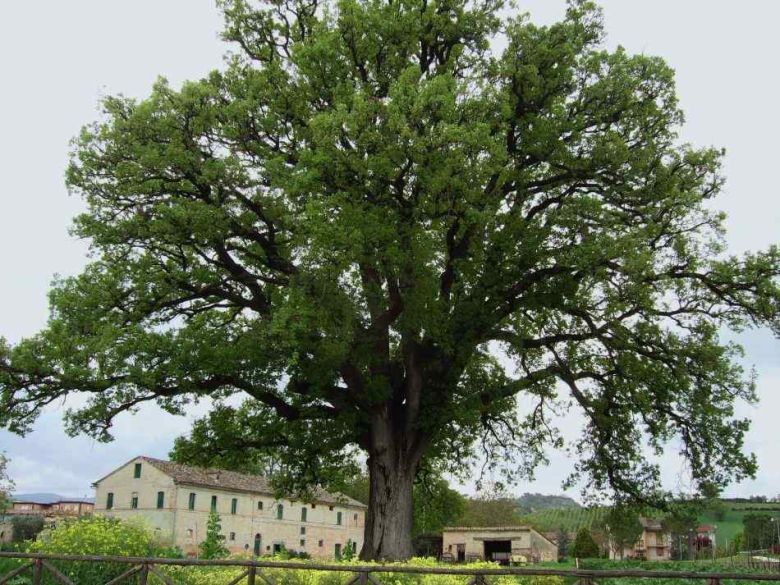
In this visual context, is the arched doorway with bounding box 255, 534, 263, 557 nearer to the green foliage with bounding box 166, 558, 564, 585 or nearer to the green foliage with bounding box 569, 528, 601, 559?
the green foliage with bounding box 569, 528, 601, 559

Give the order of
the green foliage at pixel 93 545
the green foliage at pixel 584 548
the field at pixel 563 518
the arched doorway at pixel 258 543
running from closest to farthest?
the green foliage at pixel 93 545
the green foliage at pixel 584 548
the arched doorway at pixel 258 543
the field at pixel 563 518

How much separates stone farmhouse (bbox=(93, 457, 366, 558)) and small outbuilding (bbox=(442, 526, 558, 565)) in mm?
7690

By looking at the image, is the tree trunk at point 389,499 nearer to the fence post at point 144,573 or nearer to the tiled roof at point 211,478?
the fence post at point 144,573

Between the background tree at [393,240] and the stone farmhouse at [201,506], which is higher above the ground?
the background tree at [393,240]

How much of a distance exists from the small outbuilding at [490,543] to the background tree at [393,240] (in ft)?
103

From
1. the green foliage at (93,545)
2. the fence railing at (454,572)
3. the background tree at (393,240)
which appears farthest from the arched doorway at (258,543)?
the fence railing at (454,572)

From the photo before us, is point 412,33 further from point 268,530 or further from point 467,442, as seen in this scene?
point 268,530

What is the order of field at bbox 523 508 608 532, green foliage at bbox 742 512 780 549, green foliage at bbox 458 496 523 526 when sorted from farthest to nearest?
field at bbox 523 508 608 532
green foliage at bbox 458 496 523 526
green foliage at bbox 742 512 780 549

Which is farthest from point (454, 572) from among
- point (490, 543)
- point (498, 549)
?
point (498, 549)

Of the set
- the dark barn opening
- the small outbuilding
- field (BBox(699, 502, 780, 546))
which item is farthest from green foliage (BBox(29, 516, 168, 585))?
the dark barn opening

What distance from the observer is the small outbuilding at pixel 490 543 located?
52312 mm

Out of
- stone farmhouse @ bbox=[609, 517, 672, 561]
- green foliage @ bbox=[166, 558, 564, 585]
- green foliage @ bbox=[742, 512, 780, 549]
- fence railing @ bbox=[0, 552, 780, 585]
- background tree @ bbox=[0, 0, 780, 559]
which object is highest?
background tree @ bbox=[0, 0, 780, 559]

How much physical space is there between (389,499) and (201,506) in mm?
42431

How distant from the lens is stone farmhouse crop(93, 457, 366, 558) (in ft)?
187
